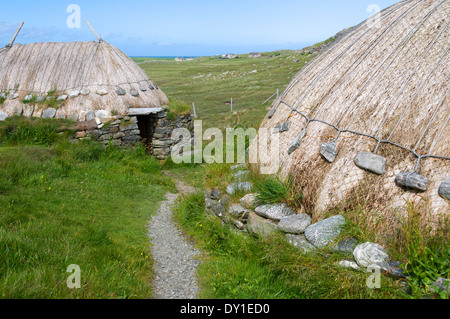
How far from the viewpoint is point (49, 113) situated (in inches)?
445

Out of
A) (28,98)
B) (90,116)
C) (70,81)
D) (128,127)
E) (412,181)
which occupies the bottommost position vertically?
(128,127)

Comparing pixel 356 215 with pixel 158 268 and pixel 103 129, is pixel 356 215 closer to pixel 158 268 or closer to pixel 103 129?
pixel 158 268

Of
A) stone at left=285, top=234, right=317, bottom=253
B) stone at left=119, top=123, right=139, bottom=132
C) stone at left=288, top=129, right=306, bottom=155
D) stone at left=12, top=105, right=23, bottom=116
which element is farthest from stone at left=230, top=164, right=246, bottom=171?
stone at left=12, top=105, right=23, bottom=116

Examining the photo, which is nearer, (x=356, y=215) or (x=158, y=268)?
(x=356, y=215)

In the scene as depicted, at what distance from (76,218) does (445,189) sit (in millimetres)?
5733

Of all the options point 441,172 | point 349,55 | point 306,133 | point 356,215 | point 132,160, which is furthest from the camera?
point 132,160

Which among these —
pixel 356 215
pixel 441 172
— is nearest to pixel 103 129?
pixel 356 215

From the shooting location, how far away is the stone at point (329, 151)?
17.0 ft

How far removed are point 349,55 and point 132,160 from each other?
715 centimetres

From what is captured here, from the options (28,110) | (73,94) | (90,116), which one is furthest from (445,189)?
(28,110)

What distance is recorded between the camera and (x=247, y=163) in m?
6.91

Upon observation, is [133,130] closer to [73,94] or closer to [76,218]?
[73,94]

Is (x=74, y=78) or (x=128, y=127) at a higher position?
(x=74, y=78)
